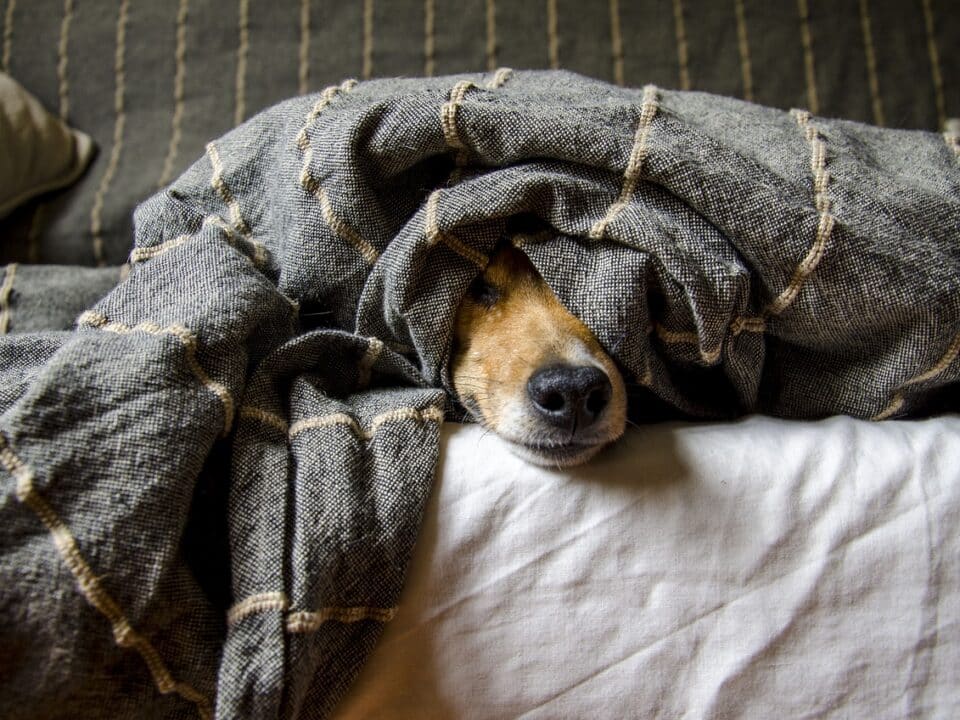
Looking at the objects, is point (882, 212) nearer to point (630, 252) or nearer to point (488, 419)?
point (630, 252)

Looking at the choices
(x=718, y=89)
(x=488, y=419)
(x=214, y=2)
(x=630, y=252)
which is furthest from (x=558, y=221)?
(x=214, y=2)

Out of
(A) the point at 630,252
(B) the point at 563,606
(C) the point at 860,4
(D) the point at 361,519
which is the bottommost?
(B) the point at 563,606

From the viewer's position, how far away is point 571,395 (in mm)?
921

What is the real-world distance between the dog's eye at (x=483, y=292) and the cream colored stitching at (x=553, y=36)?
31.2 inches

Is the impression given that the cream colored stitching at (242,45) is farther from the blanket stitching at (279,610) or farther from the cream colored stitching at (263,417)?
the blanket stitching at (279,610)

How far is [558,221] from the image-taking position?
92cm

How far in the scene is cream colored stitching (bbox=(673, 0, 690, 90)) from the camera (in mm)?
1663

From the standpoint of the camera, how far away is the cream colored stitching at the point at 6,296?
1.19 meters

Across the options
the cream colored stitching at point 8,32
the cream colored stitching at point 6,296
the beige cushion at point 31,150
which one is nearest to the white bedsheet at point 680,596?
the cream colored stitching at point 6,296

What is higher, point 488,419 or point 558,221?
point 558,221

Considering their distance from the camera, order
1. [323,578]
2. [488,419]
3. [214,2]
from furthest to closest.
A: [214,2]
[488,419]
[323,578]

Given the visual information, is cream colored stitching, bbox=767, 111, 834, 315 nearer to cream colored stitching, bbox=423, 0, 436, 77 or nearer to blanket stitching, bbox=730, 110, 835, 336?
blanket stitching, bbox=730, 110, 835, 336

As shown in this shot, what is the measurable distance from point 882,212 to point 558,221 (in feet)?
1.27

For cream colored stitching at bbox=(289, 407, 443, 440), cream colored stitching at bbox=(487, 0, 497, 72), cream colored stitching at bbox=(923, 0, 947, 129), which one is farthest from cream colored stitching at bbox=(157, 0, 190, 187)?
cream colored stitching at bbox=(923, 0, 947, 129)
